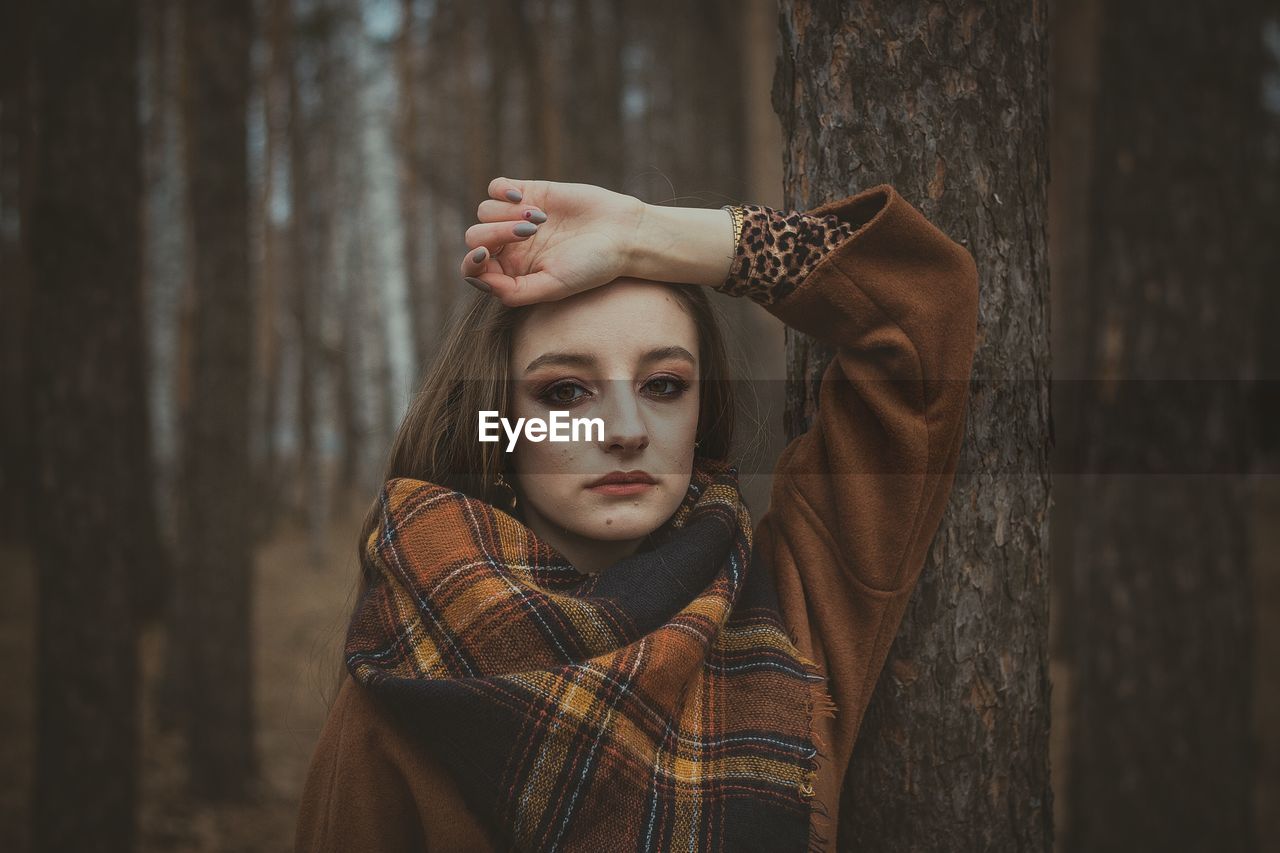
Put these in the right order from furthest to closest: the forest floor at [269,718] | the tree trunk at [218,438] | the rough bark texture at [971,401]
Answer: the tree trunk at [218,438] < the forest floor at [269,718] < the rough bark texture at [971,401]

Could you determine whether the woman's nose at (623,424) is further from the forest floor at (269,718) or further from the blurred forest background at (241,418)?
the forest floor at (269,718)

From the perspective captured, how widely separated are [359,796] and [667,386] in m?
1.00

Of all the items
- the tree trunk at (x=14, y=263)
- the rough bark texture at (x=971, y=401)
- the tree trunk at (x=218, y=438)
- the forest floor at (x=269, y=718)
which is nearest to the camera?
the rough bark texture at (x=971, y=401)

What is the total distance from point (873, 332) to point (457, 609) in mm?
938

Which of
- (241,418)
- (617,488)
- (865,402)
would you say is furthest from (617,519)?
(241,418)

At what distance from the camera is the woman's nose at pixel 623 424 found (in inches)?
63.4

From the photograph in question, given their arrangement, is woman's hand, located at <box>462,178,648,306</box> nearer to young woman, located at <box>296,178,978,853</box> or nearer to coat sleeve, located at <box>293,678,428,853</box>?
young woman, located at <box>296,178,978,853</box>

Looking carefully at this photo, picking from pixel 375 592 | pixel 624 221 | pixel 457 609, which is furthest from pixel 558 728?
pixel 624 221

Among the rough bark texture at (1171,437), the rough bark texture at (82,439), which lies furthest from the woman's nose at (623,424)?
the rough bark texture at (82,439)

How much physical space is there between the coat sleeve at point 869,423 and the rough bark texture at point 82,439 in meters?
3.46

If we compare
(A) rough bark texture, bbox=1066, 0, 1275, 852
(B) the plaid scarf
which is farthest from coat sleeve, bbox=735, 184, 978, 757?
(A) rough bark texture, bbox=1066, 0, 1275, 852

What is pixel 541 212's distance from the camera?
5.36 ft

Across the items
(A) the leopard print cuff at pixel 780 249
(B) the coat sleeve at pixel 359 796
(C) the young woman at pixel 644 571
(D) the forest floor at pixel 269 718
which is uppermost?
(A) the leopard print cuff at pixel 780 249

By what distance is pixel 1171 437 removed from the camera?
360 centimetres
